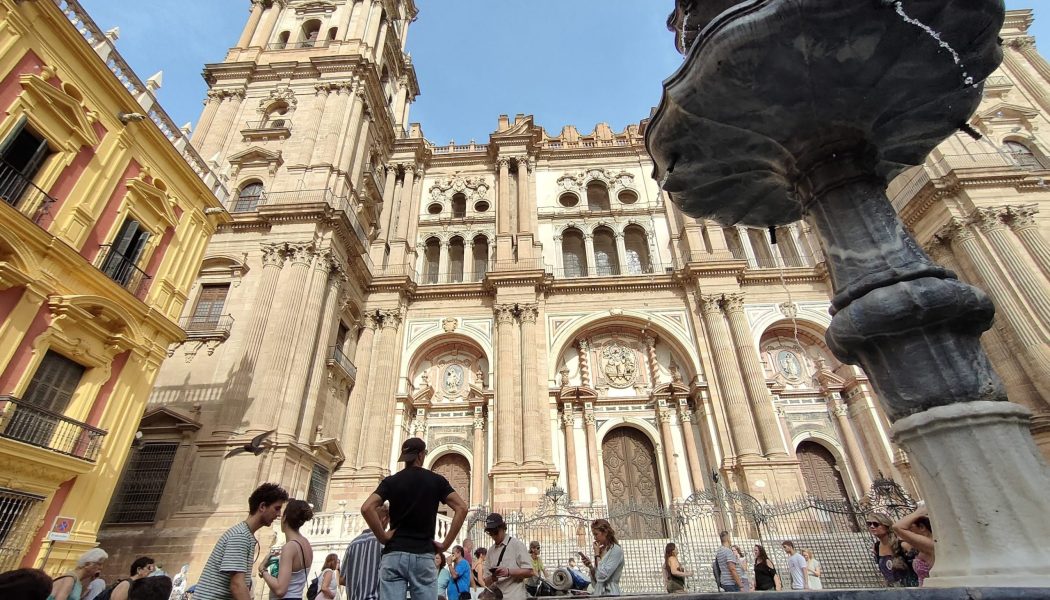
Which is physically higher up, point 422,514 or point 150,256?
point 150,256

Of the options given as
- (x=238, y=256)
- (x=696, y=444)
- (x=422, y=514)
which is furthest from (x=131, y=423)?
(x=696, y=444)

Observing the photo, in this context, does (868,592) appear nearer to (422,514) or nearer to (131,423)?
(422,514)

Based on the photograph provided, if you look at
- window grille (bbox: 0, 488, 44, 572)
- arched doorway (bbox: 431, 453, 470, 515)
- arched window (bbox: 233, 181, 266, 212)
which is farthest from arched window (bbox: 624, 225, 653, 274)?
window grille (bbox: 0, 488, 44, 572)

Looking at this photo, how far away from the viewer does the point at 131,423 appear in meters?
9.85

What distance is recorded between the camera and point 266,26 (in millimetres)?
22422

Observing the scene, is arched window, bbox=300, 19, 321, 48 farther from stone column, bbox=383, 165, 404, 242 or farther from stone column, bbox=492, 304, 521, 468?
stone column, bbox=492, 304, 521, 468

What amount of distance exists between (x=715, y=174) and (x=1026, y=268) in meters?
15.8

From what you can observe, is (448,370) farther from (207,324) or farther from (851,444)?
(851,444)

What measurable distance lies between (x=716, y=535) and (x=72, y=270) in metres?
15.2

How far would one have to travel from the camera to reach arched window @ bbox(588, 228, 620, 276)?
21328 millimetres

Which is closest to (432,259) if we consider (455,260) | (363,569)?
(455,260)

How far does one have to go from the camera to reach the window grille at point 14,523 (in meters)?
7.51

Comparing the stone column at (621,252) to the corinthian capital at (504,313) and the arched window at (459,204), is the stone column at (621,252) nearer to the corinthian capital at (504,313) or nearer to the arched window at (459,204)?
the corinthian capital at (504,313)

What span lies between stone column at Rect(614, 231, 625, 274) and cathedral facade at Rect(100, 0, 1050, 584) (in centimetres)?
9
